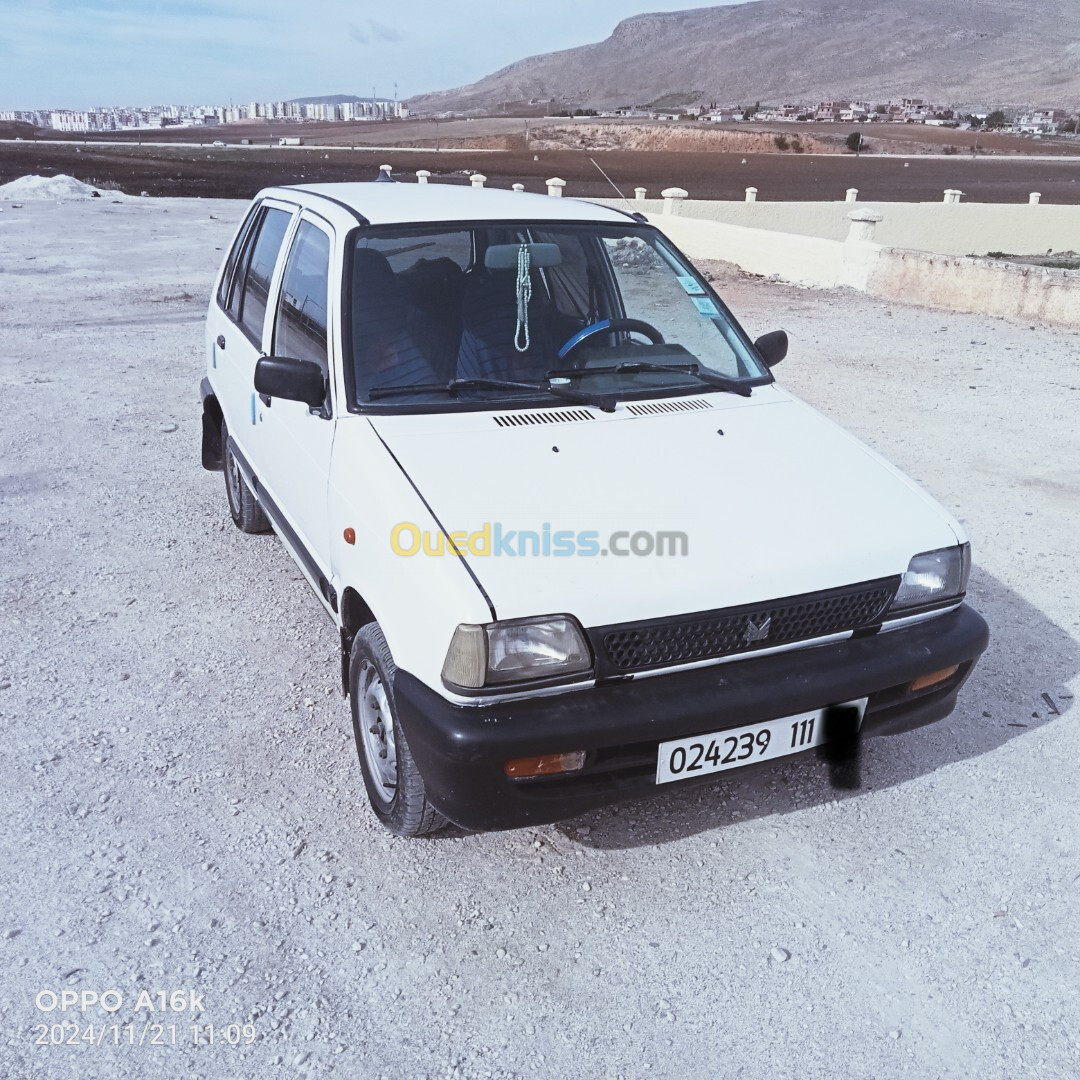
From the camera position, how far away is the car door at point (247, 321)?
4.27 meters

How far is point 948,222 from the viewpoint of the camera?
22.1 meters

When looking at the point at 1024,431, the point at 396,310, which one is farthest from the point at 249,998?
the point at 1024,431

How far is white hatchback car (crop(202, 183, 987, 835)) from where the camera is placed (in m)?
2.57

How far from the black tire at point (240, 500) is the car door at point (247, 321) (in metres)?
0.22

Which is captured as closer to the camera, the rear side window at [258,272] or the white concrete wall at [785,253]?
the rear side window at [258,272]

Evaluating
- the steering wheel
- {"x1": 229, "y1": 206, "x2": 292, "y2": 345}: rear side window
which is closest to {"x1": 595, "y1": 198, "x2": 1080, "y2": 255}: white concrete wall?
{"x1": 229, "y1": 206, "x2": 292, "y2": 345}: rear side window

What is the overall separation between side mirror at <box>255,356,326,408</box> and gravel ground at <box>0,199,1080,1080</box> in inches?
48.9

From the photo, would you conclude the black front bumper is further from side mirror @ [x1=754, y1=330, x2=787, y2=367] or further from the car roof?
the car roof

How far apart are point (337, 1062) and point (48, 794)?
1.52m

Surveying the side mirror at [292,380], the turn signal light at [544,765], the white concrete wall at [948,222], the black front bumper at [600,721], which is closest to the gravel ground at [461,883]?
the black front bumper at [600,721]

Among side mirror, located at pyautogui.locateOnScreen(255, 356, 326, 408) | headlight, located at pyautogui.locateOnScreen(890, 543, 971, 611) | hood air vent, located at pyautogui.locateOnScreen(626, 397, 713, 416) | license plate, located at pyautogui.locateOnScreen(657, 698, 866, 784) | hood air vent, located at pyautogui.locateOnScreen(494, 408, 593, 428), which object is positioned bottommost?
license plate, located at pyautogui.locateOnScreen(657, 698, 866, 784)

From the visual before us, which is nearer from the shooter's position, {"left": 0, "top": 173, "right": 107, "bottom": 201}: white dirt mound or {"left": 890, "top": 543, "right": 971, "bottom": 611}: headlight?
{"left": 890, "top": 543, "right": 971, "bottom": 611}: headlight

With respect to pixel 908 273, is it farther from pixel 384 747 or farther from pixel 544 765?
pixel 544 765

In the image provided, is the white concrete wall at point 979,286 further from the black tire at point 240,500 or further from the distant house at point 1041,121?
the distant house at point 1041,121
